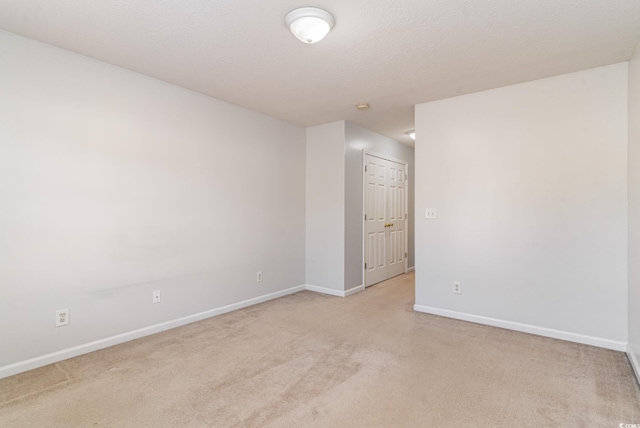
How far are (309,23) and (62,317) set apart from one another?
2819mm

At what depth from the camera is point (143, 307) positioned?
9.62 feet

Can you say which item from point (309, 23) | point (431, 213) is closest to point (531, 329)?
point (431, 213)

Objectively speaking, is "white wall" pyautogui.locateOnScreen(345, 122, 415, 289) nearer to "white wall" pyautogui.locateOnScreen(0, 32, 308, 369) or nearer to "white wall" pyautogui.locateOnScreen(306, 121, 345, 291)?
"white wall" pyautogui.locateOnScreen(306, 121, 345, 291)

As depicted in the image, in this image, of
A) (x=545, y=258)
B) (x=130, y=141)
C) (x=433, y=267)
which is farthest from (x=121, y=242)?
(x=545, y=258)

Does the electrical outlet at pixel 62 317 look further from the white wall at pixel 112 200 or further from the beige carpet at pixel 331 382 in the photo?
the beige carpet at pixel 331 382

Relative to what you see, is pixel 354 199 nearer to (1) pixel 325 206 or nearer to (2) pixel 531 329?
(1) pixel 325 206

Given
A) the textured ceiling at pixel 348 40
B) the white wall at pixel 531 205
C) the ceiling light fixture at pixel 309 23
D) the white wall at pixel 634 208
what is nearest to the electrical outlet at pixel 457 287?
the white wall at pixel 531 205

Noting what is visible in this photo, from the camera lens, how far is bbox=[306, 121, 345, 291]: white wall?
4.37 m

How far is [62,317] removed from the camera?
2.46 meters

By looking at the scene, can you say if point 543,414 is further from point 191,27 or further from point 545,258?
point 191,27

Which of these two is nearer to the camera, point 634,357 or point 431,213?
point 634,357

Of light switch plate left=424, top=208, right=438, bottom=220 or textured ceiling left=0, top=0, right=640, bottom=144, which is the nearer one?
textured ceiling left=0, top=0, right=640, bottom=144

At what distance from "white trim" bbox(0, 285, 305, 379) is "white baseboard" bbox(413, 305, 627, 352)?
7.13ft

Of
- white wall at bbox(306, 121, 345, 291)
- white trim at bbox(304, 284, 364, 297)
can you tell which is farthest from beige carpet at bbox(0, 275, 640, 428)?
white wall at bbox(306, 121, 345, 291)
